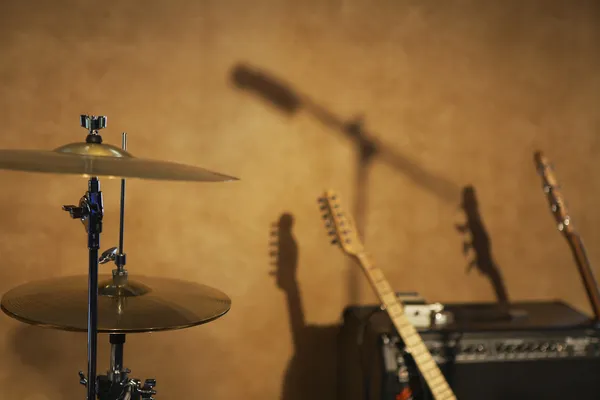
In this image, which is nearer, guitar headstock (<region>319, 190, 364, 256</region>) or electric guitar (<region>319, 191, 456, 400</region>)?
electric guitar (<region>319, 191, 456, 400</region>)

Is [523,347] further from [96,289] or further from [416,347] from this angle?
[96,289]

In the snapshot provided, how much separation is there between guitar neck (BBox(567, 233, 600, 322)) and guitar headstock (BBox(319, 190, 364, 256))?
73cm

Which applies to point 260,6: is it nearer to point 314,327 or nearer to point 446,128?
point 446,128

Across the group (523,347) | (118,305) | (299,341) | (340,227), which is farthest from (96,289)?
(523,347)

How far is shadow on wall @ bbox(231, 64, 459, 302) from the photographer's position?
1876 mm

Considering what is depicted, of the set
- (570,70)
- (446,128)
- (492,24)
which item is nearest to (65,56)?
(446,128)

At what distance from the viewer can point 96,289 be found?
3.35 feet

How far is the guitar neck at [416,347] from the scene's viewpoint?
1525 millimetres

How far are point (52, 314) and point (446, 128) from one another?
1425 mm

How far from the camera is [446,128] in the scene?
6.61 feet

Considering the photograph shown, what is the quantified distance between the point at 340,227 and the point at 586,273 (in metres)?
0.82

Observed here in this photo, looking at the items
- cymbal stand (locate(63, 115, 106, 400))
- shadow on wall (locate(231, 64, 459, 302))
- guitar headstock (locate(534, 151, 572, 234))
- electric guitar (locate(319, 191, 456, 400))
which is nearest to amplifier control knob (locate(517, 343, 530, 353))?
electric guitar (locate(319, 191, 456, 400))

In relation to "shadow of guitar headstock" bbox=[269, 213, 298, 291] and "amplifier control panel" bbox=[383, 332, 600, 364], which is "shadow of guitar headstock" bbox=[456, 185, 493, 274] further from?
"shadow of guitar headstock" bbox=[269, 213, 298, 291]

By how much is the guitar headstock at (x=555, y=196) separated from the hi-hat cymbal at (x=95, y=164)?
119cm
